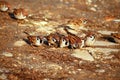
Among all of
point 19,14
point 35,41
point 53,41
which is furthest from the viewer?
point 19,14

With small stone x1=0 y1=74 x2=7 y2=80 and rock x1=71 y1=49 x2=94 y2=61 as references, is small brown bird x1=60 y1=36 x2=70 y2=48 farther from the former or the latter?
small stone x1=0 y1=74 x2=7 y2=80

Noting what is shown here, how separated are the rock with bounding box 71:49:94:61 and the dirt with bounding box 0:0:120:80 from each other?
0.13 metres

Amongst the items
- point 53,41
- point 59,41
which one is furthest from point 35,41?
point 59,41

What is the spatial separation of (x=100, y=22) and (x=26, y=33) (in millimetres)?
3361

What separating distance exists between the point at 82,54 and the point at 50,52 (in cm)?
96

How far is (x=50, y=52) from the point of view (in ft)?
31.6

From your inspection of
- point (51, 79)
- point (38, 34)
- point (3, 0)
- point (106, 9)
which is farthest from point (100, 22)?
point (51, 79)

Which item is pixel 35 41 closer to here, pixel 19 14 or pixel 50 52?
pixel 50 52

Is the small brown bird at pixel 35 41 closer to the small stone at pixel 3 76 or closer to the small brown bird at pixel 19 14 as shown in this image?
the small stone at pixel 3 76

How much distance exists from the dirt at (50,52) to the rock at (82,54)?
0.13 m

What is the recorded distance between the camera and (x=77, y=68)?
8.82 metres

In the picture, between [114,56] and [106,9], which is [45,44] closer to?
[114,56]

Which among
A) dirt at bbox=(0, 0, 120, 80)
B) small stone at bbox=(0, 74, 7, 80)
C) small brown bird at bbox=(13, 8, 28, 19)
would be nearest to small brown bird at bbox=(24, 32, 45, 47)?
dirt at bbox=(0, 0, 120, 80)

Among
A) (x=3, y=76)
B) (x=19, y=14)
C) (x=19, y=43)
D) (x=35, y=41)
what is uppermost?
(x=19, y=14)
